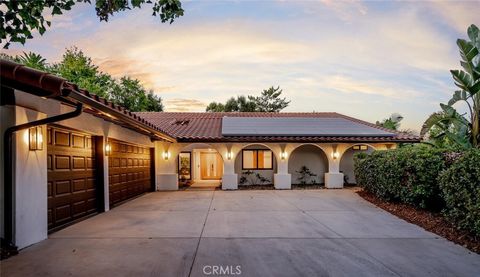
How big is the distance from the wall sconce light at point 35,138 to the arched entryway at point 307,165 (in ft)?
45.0

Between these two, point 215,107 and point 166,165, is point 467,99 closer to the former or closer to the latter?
point 166,165

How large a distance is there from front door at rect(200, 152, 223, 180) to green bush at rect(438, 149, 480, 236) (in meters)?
15.9

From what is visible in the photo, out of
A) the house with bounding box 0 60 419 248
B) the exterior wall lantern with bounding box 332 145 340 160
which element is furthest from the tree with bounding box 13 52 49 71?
the exterior wall lantern with bounding box 332 145 340 160

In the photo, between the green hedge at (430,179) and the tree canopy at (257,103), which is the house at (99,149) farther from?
the tree canopy at (257,103)

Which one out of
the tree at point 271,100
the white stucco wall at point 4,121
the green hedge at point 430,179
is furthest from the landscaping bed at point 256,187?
the tree at point 271,100

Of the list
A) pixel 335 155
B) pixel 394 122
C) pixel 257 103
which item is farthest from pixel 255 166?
pixel 257 103

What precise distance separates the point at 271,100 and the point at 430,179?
35.5 meters

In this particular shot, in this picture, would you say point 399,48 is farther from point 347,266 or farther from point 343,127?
point 347,266

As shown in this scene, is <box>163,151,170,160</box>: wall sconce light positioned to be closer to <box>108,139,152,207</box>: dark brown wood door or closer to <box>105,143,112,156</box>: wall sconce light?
<box>108,139,152,207</box>: dark brown wood door

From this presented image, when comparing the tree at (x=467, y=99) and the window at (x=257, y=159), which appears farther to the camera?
the window at (x=257, y=159)

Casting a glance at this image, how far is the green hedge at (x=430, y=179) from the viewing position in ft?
19.3

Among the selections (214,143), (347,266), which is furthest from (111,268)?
(214,143)

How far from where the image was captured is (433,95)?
1546 cm

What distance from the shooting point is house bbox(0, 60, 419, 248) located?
4.97 m
